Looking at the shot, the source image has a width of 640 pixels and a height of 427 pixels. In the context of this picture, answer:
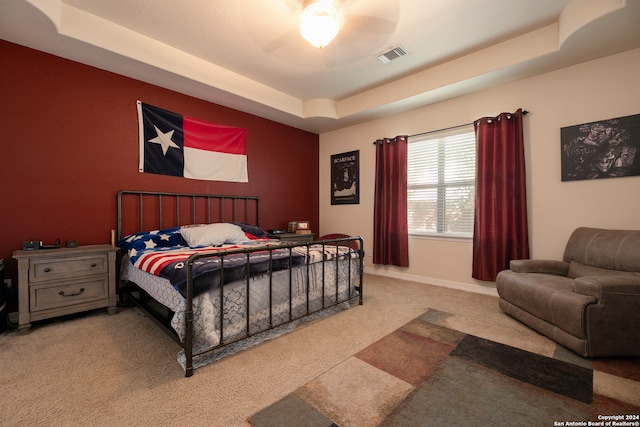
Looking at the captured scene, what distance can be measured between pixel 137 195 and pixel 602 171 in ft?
16.2

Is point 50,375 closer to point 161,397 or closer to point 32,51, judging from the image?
point 161,397

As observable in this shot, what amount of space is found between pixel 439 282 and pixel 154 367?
3.42 meters

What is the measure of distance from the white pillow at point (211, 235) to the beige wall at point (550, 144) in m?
2.53

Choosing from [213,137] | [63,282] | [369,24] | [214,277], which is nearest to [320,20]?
[369,24]

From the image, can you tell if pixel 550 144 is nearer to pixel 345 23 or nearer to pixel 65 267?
pixel 345 23

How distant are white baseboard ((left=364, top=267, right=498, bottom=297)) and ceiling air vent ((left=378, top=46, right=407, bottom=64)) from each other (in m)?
2.92

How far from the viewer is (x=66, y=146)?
2758 millimetres

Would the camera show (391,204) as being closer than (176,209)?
No

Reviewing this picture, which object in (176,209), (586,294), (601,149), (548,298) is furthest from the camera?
(176,209)

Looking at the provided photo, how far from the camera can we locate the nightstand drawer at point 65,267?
228 cm

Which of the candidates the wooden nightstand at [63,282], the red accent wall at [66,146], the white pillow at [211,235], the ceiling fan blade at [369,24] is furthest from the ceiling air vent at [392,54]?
the wooden nightstand at [63,282]

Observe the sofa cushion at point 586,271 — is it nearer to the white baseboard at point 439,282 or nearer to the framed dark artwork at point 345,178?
the white baseboard at point 439,282

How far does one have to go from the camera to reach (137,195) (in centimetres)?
321

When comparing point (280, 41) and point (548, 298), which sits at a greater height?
point (280, 41)
